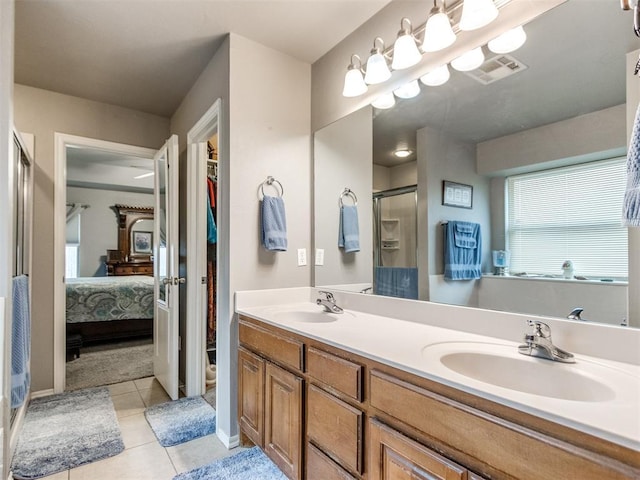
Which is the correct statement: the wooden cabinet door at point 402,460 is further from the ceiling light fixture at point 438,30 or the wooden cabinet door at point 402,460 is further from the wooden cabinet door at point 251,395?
the ceiling light fixture at point 438,30

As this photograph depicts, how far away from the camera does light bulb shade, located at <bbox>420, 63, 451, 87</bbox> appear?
64.1 inches

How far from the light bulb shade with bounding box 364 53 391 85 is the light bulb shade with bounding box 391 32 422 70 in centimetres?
12

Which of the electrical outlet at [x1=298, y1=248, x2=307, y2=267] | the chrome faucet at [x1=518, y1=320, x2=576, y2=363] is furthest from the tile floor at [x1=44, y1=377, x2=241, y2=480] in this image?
the chrome faucet at [x1=518, y1=320, x2=576, y2=363]

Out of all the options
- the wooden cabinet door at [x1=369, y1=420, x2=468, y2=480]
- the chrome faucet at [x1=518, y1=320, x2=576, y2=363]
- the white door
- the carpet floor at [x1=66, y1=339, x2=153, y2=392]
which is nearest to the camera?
the wooden cabinet door at [x1=369, y1=420, x2=468, y2=480]

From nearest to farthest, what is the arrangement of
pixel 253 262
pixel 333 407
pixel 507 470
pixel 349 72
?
1. pixel 507 470
2. pixel 333 407
3. pixel 349 72
4. pixel 253 262

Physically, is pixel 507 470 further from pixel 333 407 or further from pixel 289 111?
pixel 289 111

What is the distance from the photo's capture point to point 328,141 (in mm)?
2318

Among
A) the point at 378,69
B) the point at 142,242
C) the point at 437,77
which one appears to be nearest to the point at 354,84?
the point at 378,69

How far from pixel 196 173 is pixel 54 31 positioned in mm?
1146

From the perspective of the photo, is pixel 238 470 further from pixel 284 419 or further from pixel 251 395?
pixel 284 419

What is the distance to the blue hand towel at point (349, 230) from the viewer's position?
2.16m

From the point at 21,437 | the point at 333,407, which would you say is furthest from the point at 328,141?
the point at 21,437

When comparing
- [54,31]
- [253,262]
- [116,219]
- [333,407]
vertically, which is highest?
[54,31]

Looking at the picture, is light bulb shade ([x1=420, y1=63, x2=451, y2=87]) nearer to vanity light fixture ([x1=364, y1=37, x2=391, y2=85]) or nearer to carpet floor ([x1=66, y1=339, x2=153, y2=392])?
vanity light fixture ([x1=364, y1=37, x2=391, y2=85])
